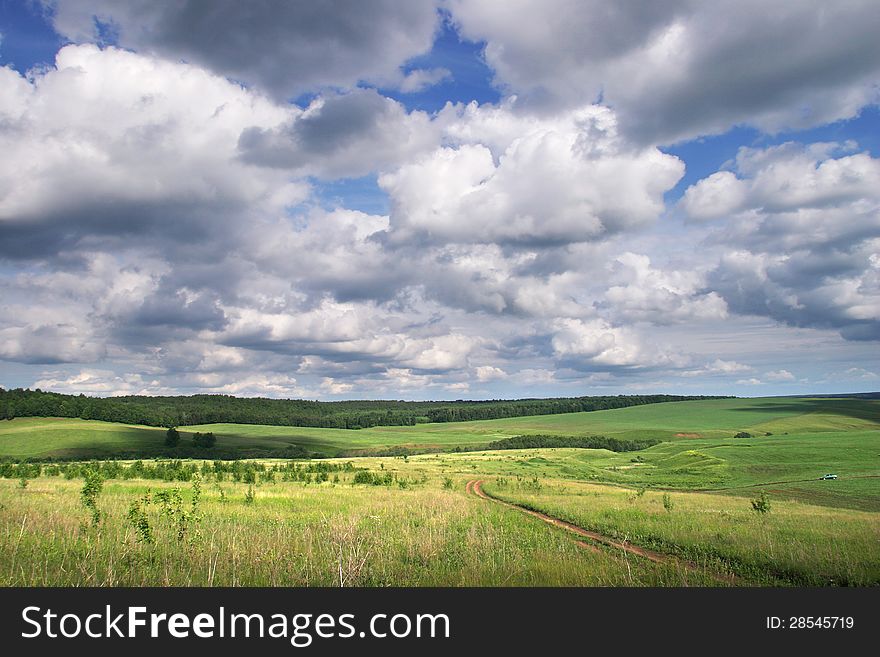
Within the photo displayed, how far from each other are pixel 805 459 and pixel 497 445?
282 feet

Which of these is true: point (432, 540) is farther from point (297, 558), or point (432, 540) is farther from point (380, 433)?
point (380, 433)

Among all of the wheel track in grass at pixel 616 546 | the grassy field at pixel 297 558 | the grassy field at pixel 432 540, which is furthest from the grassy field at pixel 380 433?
the grassy field at pixel 297 558

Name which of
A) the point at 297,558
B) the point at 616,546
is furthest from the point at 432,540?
the point at 616,546

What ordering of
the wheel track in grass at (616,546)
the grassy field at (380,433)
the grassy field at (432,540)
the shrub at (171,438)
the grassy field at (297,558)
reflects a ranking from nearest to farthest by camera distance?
the grassy field at (297,558), the grassy field at (432,540), the wheel track in grass at (616,546), the grassy field at (380,433), the shrub at (171,438)

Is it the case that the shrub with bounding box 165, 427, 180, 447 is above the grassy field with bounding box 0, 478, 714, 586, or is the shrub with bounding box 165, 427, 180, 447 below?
below

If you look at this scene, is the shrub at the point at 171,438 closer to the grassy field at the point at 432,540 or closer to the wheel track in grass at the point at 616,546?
the grassy field at the point at 432,540

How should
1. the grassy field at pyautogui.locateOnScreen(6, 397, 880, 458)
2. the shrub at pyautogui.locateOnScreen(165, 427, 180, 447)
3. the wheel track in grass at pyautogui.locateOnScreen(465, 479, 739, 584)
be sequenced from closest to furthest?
1. the wheel track in grass at pyautogui.locateOnScreen(465, 479, 739, 584)
2. the grassy field at pyautogui.locateOnScreen(6, 397, 880, 458)
3. the shrub at pyautogui.locateOnScreen(165, 427, 180, 447)

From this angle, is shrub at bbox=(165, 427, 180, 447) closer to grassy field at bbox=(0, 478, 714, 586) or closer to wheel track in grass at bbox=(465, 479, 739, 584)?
wheel track in grass at bbox=(465, 479, 739, 584)

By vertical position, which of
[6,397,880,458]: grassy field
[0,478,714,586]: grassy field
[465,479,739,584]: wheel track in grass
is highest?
[0,478,714,586]: grassy field

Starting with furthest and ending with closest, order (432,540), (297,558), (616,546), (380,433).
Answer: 1. (380,433)
2. (616,546)
3. (432,540)
4. (297,558)

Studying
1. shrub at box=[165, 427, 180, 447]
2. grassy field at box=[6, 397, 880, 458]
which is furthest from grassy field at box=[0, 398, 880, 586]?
shrub at box=[165, 427, 180, 447]

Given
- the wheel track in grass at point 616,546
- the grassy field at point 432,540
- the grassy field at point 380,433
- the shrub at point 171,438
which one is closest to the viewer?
the grassy field at point 432,540
